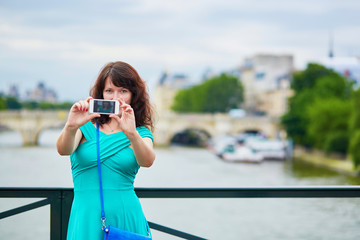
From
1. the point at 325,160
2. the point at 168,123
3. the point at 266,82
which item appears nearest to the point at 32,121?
the point at 168,123

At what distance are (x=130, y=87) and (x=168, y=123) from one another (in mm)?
38187

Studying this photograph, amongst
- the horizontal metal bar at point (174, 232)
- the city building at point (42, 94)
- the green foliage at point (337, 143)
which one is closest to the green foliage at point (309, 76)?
the green foliage at point (337, 143)

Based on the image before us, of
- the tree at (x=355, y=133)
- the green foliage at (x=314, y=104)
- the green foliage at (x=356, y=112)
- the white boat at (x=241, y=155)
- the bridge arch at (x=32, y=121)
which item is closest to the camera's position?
the tree at (x=355, y=133)

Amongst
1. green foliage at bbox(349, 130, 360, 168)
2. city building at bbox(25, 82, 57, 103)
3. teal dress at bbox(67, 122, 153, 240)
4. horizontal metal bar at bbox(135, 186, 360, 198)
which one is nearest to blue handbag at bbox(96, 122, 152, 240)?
teal dress at bbox(67, 122, 153, 240)

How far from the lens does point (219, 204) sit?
15.3 m

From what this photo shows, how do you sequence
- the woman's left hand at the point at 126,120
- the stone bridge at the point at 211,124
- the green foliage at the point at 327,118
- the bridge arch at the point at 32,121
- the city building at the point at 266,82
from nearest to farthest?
1. the woman's left hand at the point at 126,120
2. the green foliage at the point at 327,118
3. the bridge arch at the point at 32,121
4. the stone bridge at the point at 211,124
5. the city building at the point at 266,82

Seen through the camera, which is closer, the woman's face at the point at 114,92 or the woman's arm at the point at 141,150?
the woman's arm at the point at 141,150

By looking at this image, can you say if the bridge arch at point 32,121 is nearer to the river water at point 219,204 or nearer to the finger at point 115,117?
the river water at point 219,204

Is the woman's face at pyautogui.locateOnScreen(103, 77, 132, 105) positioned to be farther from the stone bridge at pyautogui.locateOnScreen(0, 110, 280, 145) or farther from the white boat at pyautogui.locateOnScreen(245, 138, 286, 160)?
the stone bridge at pyautogui.locateOnScreen(0, 110, 280, 145)

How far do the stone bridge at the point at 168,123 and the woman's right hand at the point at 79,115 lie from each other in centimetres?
3676

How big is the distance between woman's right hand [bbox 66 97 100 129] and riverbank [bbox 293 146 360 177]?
20.2 meters

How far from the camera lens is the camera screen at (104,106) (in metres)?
1.51

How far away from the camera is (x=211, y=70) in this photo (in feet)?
288

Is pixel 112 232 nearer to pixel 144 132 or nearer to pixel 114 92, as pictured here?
pixel 144 132
